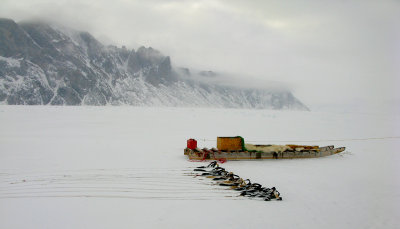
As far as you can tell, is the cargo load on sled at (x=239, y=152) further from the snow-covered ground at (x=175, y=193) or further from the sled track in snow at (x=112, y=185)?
the sled track in snow at (x=112, y=185)

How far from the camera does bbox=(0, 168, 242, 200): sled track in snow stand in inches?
328

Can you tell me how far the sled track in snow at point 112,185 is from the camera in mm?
8328

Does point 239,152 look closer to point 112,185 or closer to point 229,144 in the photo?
point 229,144

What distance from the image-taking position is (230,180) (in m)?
9.70

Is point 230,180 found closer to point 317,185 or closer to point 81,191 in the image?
point 317,185

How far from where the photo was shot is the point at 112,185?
9.24 m

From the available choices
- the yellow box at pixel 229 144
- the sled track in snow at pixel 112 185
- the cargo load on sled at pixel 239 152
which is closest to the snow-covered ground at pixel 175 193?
the sled track in snow at pixel 112 185

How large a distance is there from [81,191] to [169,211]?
3.08 metres

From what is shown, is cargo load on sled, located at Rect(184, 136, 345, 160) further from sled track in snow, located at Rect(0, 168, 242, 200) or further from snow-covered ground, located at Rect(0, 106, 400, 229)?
sled track in snow, located at Rect(0, 168, 242, 200)

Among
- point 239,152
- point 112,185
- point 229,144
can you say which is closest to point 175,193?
point 112,185

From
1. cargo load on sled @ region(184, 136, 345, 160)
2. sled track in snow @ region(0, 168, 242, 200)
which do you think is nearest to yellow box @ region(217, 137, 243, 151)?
cargo load on sled @ region(184, 136, 345, 160)

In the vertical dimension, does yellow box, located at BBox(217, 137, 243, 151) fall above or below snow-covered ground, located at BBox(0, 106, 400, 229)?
above

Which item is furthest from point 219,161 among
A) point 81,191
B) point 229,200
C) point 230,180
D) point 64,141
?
point 64,141

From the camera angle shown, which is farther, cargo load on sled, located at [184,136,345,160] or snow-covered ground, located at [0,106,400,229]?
cargo load on sled, located at [184,136,345,160]
